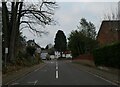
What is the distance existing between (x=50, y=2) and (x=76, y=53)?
51879 millimetres

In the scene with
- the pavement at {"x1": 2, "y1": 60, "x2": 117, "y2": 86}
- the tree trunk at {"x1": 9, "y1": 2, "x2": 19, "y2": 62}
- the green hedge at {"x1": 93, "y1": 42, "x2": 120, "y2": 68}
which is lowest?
the pavement at {"x1": 2, "y1": 60, "x2": 117, "y2": 86}

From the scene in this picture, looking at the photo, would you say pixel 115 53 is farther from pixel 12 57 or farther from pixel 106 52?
pixel 12 57

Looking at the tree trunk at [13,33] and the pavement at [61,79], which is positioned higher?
the tree trunk at [13,33]

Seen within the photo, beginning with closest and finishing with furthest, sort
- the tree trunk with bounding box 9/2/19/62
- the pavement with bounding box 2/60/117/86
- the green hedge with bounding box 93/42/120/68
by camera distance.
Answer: the pavement with bounding box 2/60/117/86
the green hedge with bounding box 93/42/120/68
the tree trunk with bounding box 9/2/19/62

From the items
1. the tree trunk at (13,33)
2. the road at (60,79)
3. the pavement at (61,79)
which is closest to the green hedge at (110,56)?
the pavement at (61,79)

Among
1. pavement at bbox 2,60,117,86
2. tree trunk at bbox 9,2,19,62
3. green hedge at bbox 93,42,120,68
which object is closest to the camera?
pavement at bbox 2,60,117,86

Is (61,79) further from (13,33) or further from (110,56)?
(13,33)

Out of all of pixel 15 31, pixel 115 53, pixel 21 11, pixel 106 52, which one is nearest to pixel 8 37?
pixel 15 31

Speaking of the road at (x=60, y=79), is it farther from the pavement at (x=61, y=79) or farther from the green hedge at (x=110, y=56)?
the green hedge at (x=110, y=56)

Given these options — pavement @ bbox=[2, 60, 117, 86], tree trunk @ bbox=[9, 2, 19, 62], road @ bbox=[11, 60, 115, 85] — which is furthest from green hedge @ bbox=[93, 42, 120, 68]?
tree trunk @ bbox=[9, 2, 19, 62]

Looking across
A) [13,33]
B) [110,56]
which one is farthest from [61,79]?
[13,33]

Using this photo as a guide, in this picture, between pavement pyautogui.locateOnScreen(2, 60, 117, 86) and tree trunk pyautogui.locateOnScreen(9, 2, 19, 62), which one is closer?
pavement pyautogui.locateOnScreen(2, 60, 117, 86)

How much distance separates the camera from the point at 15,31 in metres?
38.2

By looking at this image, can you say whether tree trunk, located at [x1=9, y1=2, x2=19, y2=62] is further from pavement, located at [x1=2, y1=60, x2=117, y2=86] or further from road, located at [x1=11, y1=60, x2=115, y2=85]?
road, located at [x1=11, y1=60, x2=115, y2=85]
